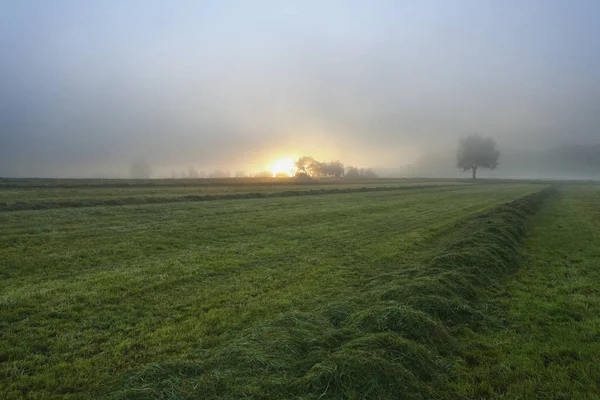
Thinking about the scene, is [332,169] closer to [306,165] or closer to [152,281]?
[306,165]

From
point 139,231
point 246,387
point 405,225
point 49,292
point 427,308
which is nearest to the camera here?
point 246,387

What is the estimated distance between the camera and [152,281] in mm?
10867

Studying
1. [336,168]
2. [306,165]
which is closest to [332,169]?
[336,168]

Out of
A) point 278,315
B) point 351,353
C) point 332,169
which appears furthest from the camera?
point 332,169

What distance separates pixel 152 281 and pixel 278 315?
5074 mm

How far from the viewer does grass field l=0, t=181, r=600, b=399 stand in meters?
5.63

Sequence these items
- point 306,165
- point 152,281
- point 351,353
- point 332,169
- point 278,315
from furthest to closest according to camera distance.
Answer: point 332,169 < point 306,165 < point 152,281 < point 278,315 < point 351,353

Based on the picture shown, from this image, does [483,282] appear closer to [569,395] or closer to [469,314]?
[469,314]

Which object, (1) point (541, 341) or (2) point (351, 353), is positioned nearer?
(2) point (351, 353)

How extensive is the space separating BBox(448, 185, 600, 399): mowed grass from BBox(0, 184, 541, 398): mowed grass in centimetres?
379

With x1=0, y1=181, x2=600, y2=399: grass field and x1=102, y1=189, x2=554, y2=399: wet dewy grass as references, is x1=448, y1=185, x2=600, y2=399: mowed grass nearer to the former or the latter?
x1=0, y1=181, x2=600, y2=399: grass field

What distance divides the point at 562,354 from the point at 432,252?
8472mm

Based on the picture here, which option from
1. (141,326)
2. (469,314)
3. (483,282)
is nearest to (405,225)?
(483,282)

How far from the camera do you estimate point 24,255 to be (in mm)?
13438
